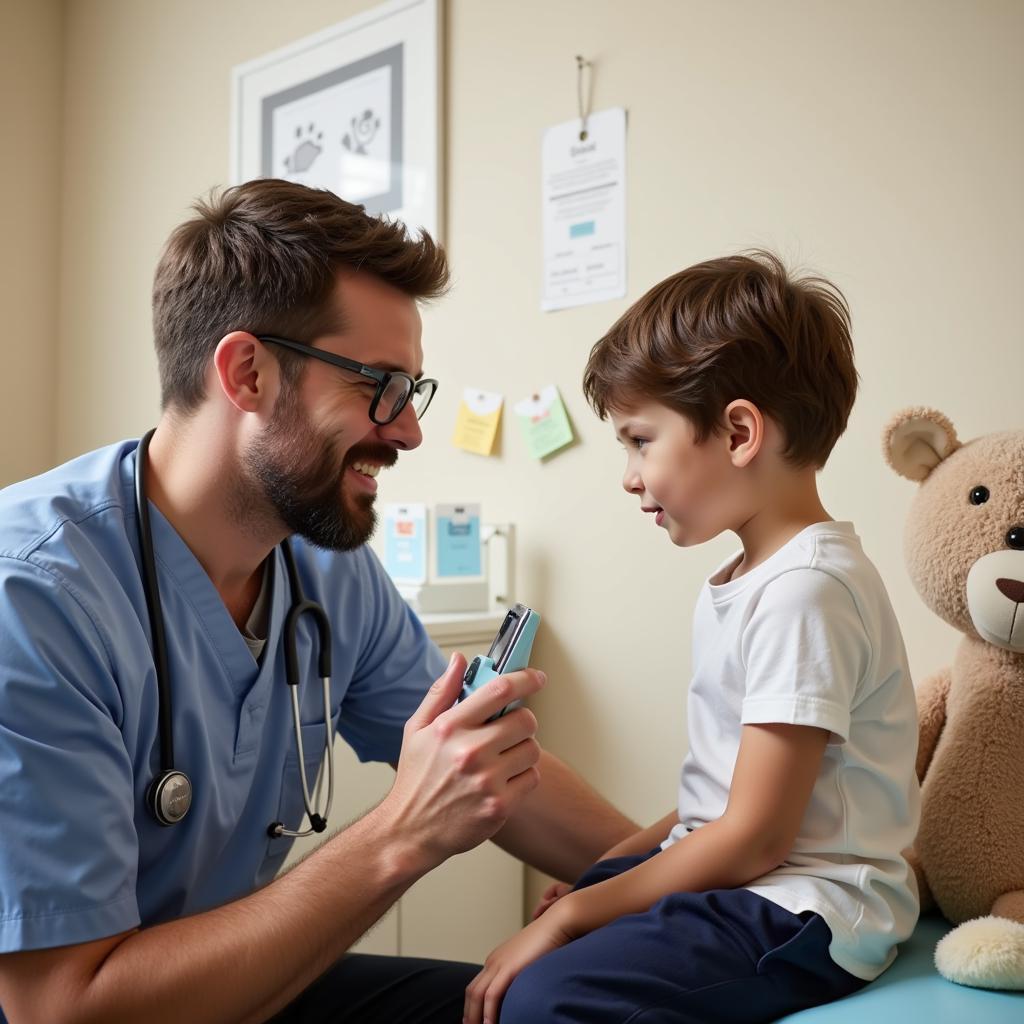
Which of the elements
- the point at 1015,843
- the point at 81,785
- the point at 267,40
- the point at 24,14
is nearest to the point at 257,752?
the point at 81,785

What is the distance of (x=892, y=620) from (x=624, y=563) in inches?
32.8

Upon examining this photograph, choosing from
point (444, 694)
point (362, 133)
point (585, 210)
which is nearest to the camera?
point (444, 694)

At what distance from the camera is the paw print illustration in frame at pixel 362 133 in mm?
2236

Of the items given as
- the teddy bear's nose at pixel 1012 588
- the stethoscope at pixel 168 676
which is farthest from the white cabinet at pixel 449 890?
the teddy bear's nose at pixel 1012 588

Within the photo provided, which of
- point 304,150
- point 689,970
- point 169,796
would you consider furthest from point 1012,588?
point 304,150

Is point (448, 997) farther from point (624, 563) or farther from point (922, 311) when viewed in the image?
point (922, 311)

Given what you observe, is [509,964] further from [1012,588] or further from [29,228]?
[29,228]

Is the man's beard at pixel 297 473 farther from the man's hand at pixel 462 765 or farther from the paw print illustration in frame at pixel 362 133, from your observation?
the paw print illustration in frame at pixel 362 133

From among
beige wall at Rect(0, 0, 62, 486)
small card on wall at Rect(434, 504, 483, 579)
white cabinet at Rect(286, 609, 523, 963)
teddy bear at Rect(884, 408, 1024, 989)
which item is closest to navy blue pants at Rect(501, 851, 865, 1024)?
teddy bear at Rect(884, 408, 1024, 989)

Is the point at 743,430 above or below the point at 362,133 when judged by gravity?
Answer: below

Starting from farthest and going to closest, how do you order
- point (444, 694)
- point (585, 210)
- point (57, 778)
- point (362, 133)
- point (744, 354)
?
point (362, 133)
point (585, 210)
point (744, 354)
point (444, 694)
point (57, 778)

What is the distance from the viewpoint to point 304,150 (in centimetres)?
239

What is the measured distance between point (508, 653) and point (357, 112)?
5.60ft

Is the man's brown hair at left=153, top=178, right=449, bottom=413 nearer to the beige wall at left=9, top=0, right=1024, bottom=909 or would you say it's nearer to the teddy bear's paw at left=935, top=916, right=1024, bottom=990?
the beige wall at left=9, top=0, right=1024, bottom=909
